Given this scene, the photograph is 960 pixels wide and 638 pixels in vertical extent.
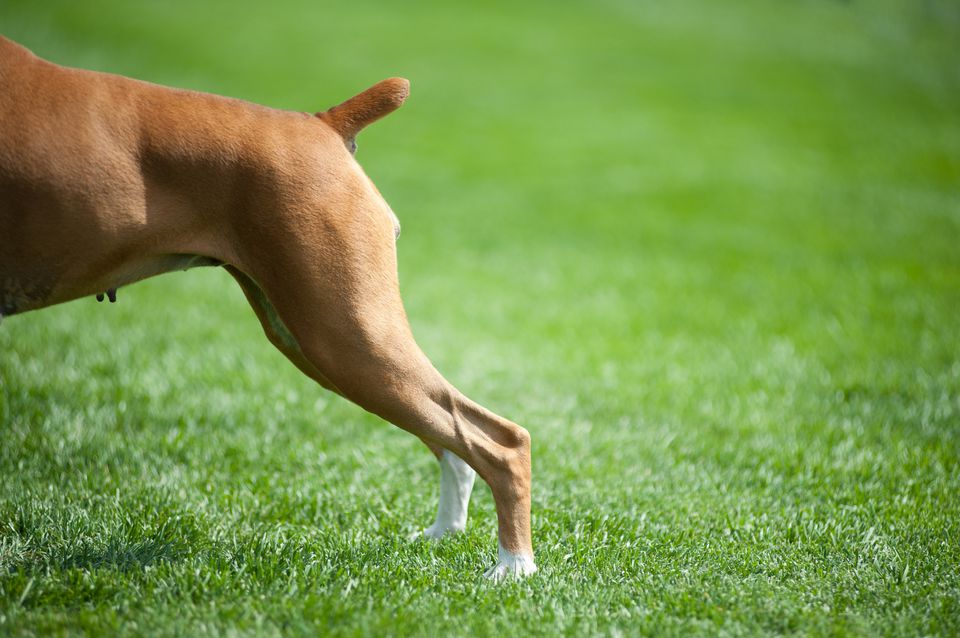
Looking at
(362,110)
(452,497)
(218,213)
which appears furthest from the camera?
(452,497)

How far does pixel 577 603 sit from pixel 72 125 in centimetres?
217

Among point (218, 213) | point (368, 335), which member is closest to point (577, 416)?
point (368, 335)

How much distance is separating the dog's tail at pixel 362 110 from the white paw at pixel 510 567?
4.95 ft

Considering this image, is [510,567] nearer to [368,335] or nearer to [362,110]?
[368,335]

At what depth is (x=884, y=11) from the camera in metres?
24.1

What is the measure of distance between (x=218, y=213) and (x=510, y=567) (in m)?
1.53

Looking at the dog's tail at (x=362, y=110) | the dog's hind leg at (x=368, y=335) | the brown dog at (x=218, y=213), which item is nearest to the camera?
the brown dog at (x=218, y=213)

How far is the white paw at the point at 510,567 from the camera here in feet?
10.6

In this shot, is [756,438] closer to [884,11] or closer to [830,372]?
[830,372]

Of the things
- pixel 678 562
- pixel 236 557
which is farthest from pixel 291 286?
pixel 678 562

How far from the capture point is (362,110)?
3.23 meters

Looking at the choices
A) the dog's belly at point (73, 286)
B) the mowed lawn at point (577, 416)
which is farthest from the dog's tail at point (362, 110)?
the mowed lawn at point (577, 416)

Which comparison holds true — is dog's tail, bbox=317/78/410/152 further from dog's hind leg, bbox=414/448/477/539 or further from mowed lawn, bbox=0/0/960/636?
mowed lawn, bbox=0/0/960/636

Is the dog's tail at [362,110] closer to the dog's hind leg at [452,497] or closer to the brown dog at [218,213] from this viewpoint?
the brown dog at [218,213]
